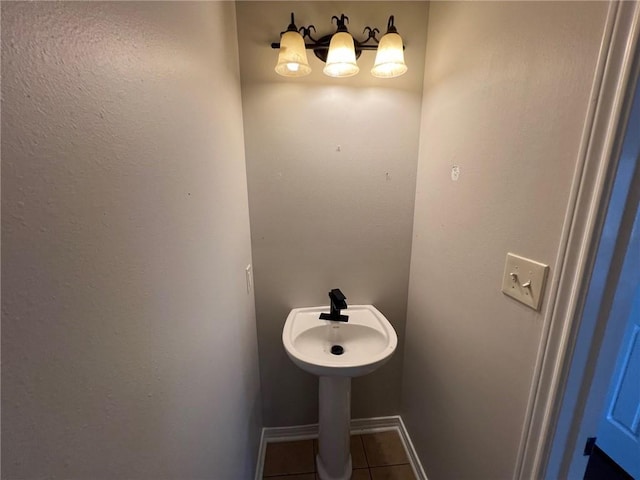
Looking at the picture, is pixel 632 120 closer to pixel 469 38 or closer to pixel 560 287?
pixel 560 287

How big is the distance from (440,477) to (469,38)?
1737mm

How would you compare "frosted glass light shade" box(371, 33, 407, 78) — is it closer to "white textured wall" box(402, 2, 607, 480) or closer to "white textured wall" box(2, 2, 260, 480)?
"white textured wall" box(402, 2, 607, 480)

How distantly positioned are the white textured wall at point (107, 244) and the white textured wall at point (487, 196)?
847 mm

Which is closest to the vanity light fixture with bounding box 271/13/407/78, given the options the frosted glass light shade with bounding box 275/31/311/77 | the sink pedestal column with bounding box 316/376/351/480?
the frosted glass light shade with bounding box 275/31/311/77

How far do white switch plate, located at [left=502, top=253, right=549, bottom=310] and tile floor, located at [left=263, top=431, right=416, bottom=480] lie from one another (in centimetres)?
124

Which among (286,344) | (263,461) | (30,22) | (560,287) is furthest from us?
(263,461)

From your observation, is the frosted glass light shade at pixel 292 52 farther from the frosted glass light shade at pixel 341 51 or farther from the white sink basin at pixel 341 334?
the white sink basin at pixel 341 334

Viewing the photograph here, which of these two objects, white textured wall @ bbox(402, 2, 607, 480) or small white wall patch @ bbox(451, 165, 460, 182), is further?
small white wall patch @ bbox(451, 165, 460, 182)

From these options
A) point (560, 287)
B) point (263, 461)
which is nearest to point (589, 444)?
point (560, 287)

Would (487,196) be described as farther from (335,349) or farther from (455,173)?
(335,349)

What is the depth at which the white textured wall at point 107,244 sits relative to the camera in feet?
0.83

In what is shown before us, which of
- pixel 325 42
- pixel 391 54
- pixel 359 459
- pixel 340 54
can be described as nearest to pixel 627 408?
pixel 359 459

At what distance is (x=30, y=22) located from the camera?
26 cm

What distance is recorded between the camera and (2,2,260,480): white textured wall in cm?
25
